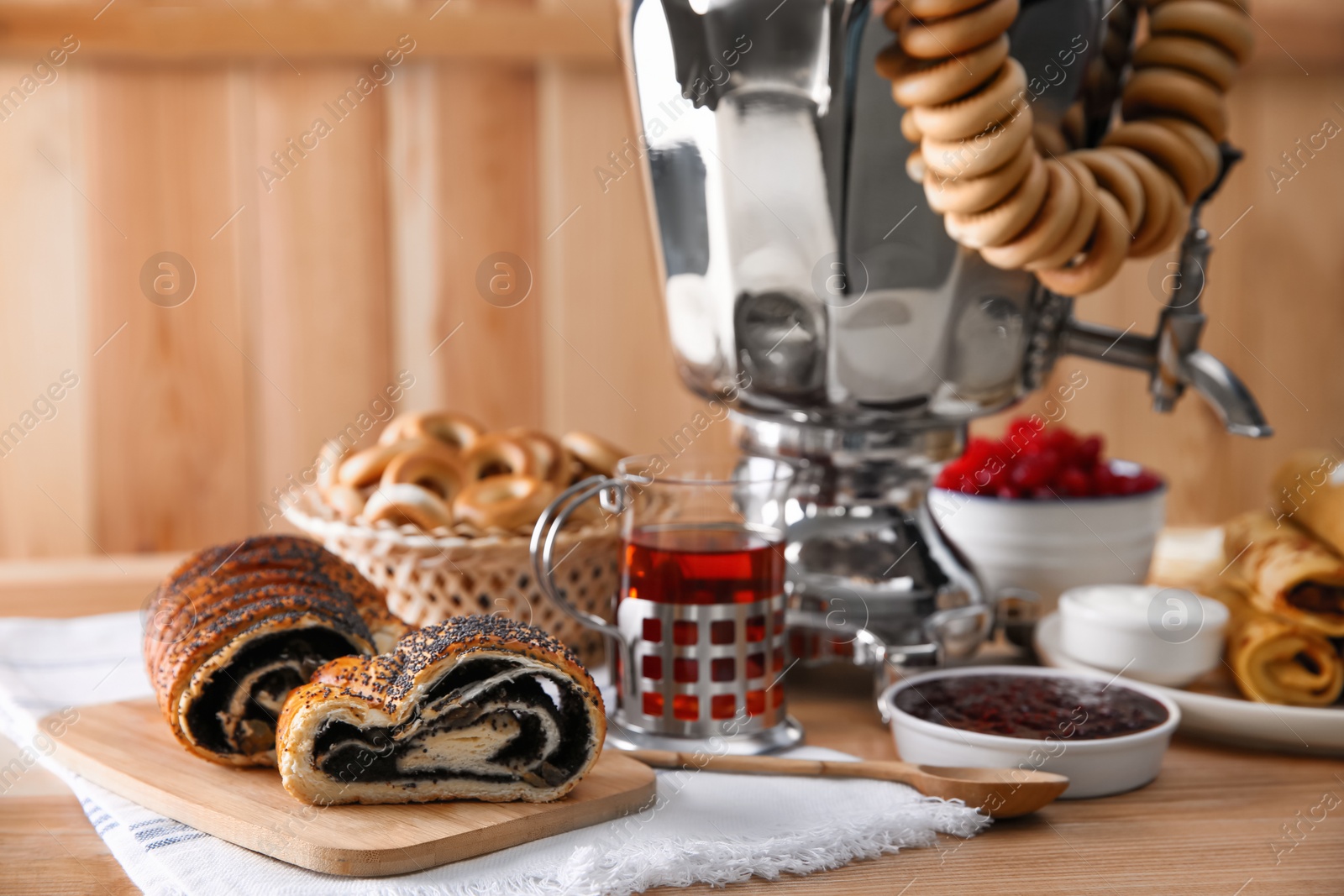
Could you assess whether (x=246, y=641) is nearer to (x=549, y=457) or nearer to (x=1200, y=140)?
(x=549, y=457)

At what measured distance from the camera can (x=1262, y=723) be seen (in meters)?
0.77

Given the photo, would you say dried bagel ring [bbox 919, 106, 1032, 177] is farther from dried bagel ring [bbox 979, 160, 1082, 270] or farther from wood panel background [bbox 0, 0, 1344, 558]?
wood panel background [bbox 0, 0, 1344, 558]

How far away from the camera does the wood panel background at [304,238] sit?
1.60 m

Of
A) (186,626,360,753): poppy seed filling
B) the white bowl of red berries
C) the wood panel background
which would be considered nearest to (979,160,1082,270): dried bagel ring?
the white bowl of red berries

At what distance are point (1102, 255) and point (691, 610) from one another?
334 mm

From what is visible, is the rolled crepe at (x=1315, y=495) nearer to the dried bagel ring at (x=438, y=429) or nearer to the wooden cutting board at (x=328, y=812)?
the wooden cutting board at (x=328, y=812)

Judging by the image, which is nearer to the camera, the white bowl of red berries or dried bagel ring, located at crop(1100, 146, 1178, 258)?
dried bagel ring, located at crop(1100, 146, 1178, 258)

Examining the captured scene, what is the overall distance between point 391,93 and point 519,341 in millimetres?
371

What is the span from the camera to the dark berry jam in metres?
0.71

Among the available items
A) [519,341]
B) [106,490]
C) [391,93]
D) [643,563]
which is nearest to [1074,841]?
[643,563]

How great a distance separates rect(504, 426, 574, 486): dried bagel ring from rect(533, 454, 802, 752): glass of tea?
0.15 meters

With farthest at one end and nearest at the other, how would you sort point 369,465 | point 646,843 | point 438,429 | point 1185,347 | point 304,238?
point 304,238, point 438,429, point 369,465, point 1185,347, point 646,843

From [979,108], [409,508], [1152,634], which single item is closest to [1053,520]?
[1152,634]

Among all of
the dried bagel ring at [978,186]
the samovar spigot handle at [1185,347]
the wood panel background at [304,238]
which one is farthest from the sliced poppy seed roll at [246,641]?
the wood panel background at [304,238]
